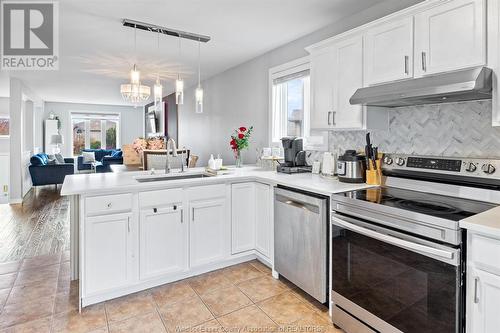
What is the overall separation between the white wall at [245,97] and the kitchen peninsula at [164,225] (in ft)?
4.55

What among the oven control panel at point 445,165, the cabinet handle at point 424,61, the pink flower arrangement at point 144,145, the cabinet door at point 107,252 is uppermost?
the cabinet handle at point 424,61

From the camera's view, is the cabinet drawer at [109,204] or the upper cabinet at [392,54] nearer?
the upper cabinet at [392,54]

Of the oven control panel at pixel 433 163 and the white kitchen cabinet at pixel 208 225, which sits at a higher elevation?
the oven control panel at pixel 433 163

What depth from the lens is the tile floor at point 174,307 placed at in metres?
2.03

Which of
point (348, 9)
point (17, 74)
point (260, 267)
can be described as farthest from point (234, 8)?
point (17, 74)

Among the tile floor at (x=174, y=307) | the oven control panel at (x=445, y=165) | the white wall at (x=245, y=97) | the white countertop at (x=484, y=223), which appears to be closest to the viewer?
the white countertop at (x=484, y=223)

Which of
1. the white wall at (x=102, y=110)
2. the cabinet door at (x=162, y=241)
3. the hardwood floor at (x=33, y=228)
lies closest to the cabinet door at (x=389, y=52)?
the cabinet door at (x=162, y=241)

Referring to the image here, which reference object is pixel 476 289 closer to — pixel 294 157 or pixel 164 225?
pixel 294 157

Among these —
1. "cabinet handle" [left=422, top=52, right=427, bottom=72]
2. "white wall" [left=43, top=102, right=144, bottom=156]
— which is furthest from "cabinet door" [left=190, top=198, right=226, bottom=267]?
"white wall" [left=43, top=102, right=144, bottom=156]

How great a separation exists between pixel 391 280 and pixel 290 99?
2487mm

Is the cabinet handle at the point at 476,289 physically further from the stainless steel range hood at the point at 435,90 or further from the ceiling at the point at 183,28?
the ceiling at the point at 183,28

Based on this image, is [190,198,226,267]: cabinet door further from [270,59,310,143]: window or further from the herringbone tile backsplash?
the herringbone tile backsplash

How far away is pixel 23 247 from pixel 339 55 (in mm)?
3958

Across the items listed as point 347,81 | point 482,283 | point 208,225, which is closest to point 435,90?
point 347,81
